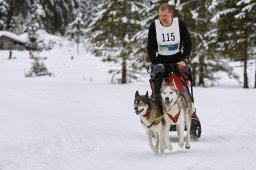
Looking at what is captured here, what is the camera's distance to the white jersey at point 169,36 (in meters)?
6.97

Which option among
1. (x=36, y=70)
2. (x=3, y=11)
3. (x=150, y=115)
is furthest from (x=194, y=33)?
(x=3, y=11)

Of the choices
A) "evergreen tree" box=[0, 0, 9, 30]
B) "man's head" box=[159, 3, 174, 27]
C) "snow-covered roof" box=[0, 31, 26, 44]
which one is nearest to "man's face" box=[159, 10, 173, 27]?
"man's head" box=[159, 3, 174, 27]

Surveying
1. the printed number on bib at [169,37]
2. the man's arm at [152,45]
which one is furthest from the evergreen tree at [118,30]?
the printed number on bib at [169,37]

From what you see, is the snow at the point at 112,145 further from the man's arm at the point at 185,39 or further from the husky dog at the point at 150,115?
the man's arm at the point at 185,39

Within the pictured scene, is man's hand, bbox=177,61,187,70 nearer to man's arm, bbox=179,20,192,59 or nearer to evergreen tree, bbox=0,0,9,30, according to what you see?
man's arm, bbox=179,20,192,59

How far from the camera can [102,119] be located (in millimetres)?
11484

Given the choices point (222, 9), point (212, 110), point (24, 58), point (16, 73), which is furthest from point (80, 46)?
point (212, 110)

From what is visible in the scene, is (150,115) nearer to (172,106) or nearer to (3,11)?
(172,106)

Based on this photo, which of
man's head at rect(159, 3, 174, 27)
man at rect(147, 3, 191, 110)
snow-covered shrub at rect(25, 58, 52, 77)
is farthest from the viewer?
snow-covered shrub at rect(25, 58, 52, 77)

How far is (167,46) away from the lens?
705 centimetres

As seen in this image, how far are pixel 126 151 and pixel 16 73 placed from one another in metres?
34.6

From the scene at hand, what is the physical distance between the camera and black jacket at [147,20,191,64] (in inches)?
277

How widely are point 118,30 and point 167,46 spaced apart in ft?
72.9

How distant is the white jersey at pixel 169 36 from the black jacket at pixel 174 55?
8 centimetres
